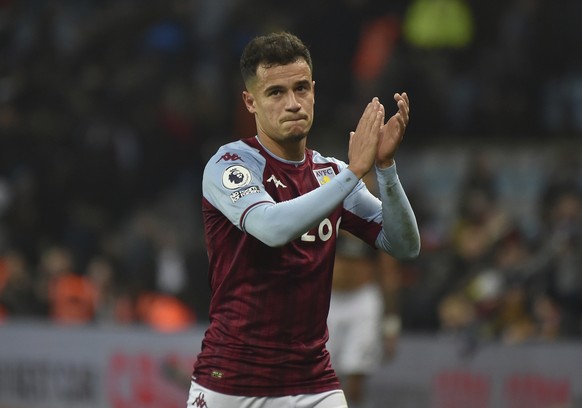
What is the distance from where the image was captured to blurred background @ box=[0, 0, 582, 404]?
1041 cm

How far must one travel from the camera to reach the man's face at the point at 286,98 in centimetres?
455

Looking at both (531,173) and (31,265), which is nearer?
(531,173)

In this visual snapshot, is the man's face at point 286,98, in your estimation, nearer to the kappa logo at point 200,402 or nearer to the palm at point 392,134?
the palm at point 392,134

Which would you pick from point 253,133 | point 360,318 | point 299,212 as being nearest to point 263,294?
point 299,212

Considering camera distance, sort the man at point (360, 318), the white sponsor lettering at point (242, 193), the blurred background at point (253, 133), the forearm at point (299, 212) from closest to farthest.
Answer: the forearm at point (299, 212)
the white sponsor lettering at point (242, 193)
the man at point (360, 318)
the blurred background at point (253, 133)

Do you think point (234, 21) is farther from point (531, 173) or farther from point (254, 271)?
point (254, 271)

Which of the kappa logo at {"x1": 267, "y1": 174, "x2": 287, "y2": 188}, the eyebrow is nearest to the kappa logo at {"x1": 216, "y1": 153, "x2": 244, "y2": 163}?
the kappa logo at {"x1": 267, "y1": 174, "x2": 287, "y2": 188}

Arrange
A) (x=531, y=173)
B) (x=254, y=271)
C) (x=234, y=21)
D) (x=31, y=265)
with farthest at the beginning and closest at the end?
(x=234, y=21) → (x=31, y=265) → (x=531, y=173) → (x=254, y=271)

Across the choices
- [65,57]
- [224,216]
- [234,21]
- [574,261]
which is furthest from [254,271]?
[65,57]

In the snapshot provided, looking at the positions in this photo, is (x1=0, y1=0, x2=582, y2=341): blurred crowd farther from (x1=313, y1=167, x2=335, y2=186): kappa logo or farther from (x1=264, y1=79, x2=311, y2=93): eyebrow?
(x1=264, y1=79, x2=311, y2=93): eyebrow

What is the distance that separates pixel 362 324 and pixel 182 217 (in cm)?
490

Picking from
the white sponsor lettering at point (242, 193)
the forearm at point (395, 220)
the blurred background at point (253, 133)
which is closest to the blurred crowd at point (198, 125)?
the blurred background at point (253, 133)

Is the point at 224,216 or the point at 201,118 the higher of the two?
the point at 201,118

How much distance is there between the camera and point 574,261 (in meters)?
9.34
